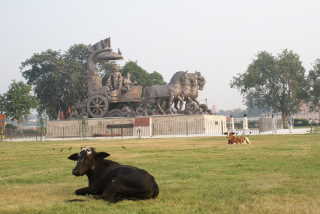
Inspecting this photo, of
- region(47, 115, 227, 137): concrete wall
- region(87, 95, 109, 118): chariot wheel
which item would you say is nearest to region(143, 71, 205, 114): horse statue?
region(47, 115, 227, 137): concrete wall

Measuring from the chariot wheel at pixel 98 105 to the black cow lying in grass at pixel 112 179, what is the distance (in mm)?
37876

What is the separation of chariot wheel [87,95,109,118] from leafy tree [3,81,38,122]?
1095 centimetres

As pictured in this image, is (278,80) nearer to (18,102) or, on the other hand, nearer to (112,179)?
(18,102)

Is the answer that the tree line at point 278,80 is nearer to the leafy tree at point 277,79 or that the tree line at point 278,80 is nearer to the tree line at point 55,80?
the leafy tree at point 277,79

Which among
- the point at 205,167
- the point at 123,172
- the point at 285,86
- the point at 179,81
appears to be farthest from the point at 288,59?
the point at 123,172

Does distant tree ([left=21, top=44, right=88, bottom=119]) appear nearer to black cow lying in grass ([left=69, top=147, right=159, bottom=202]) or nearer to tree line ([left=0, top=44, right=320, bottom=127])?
tree line ([left=0, top=44, right=320, bottom=127])

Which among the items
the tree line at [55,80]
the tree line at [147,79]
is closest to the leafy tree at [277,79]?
the tree line at [147,79]

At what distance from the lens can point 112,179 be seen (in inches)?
250

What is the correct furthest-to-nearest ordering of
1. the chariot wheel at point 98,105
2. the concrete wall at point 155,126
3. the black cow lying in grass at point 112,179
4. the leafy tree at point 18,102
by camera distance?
the leafy tree at point 18,102, the chariot wheel at point 98,105, the concrete wall at point 155,126, the black cow lying in grass at point 112,179

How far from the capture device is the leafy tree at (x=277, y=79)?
69.8 m

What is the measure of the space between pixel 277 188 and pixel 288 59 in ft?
219

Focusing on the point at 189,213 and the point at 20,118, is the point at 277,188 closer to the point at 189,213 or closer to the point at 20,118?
the point at 189,213

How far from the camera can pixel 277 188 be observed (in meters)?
Answer: 7.01

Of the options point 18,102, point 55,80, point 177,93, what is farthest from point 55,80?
point 177,93
